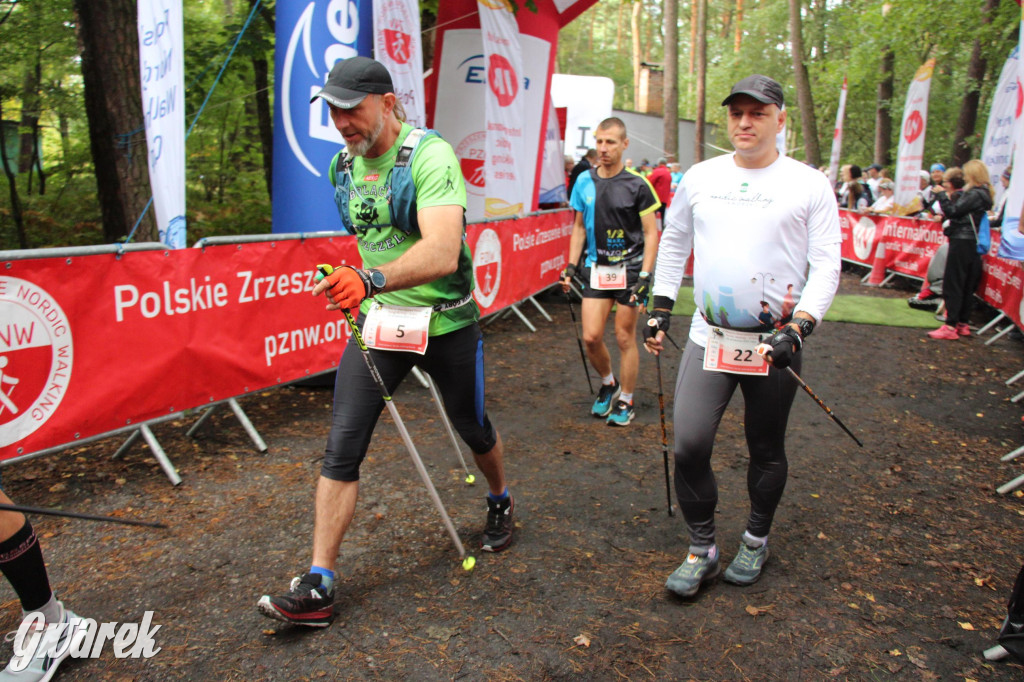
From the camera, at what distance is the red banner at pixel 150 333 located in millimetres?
4035

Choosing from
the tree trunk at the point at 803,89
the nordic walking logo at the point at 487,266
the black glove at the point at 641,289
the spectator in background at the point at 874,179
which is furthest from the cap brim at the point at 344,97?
the tree trunk at the point at 803,89

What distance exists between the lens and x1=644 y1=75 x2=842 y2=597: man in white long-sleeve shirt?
3.07 metres

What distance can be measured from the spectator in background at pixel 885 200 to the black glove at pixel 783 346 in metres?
13.8

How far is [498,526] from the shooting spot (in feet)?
12.5

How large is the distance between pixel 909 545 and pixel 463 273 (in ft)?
8.87

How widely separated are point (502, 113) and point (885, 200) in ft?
36.4

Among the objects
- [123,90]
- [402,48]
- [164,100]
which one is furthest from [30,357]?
[402,48]

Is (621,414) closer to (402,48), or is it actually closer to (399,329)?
(399,329)

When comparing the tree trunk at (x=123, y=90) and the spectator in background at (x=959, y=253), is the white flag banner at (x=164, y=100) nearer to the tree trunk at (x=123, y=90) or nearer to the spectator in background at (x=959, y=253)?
the tree trunk at (x=123, y=90)

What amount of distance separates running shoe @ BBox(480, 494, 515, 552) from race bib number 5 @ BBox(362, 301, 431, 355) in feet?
3.40

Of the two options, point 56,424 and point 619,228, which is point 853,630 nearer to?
point 619,228

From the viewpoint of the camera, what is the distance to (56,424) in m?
4.21

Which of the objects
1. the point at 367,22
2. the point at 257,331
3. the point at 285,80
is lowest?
the point at 257,331

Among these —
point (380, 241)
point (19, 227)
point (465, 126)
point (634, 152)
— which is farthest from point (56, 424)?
point (634, 152)
